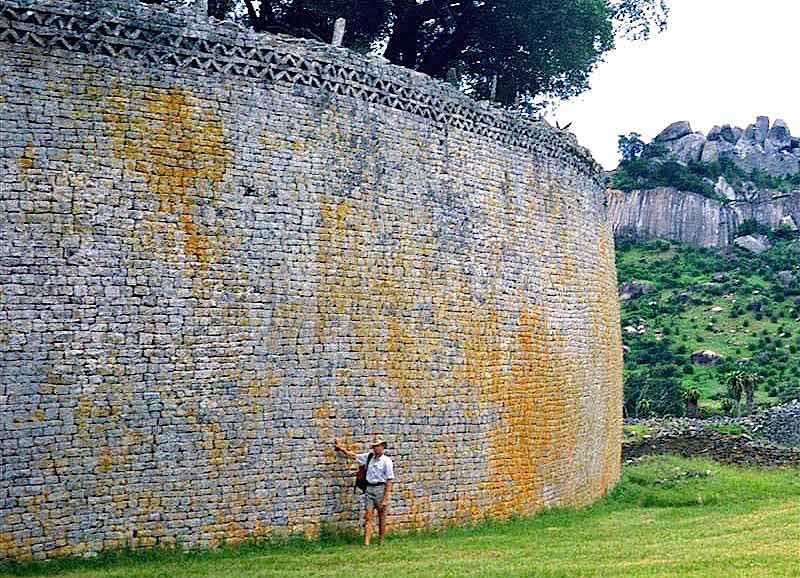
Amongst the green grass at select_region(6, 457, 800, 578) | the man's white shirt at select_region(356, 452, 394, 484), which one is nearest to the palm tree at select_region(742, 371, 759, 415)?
the green grass at select_region(6, 457, 800, 578)

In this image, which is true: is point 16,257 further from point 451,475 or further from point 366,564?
point 451,475

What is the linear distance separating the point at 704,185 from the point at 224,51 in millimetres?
66539

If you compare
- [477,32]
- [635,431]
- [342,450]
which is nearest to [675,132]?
[635,431]

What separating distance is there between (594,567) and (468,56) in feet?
49.1

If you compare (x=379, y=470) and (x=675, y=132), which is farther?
(x=675, y=132)

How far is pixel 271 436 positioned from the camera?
12.3 m

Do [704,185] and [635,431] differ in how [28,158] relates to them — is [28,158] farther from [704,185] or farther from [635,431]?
[704,185]

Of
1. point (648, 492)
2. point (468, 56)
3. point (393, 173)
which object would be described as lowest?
point (648, 492)

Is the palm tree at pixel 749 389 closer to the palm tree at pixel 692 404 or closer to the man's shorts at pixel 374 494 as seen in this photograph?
the palm tree at pixel 692 404

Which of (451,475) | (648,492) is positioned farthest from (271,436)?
(648,492)

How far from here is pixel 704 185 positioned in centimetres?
7475

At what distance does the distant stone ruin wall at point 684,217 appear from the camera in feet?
228

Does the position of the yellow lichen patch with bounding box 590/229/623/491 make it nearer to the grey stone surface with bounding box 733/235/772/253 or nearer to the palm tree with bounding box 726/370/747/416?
the palm tree with bounding box 726/370/747/416

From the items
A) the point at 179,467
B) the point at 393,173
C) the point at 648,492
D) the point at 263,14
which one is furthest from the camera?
the point at 263,14
